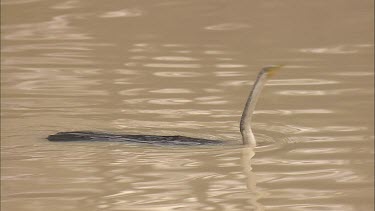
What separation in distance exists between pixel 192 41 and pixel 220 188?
3.75 metres

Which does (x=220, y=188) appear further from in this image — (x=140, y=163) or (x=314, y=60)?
(x=314, y=60)

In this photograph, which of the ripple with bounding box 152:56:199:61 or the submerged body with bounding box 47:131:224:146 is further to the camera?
the ripple with bounding box 152:56:199:61

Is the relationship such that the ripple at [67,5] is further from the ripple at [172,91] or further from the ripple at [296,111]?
the ripple at [296,111]

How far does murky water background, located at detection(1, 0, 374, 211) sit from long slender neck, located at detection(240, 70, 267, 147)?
3.7 inches

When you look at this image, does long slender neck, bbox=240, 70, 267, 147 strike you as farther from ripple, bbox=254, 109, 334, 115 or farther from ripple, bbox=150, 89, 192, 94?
ripple, bbox=150, 89, 192, 94

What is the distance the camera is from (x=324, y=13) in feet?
31.2

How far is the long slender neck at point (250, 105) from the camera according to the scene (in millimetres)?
5586

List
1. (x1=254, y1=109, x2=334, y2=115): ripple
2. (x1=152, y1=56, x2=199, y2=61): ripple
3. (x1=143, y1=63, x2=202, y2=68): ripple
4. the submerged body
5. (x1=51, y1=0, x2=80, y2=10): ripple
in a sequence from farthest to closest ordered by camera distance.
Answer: (x1=51, y1=0, x2=80, y2=10): ripple → (x1=152, y1=56, x2=199, y2=61): ripple → (x1=143, y1=63, x2=202, y2=68): ripple → (x1=254, y1=109, x2=334, y2=115): ripple → the submerged body

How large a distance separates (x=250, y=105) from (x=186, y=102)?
4.38ft

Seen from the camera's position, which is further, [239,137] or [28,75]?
[28,75]

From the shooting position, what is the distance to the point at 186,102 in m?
6.91

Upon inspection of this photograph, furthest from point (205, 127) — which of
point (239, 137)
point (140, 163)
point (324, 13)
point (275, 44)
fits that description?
point (324, 13)

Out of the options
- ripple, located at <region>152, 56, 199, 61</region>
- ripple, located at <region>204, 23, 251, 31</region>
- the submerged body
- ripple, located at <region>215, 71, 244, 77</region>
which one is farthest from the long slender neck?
ripple, located at <region>204, 23, 251, 31</region>

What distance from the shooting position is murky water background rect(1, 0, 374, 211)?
520 cm
